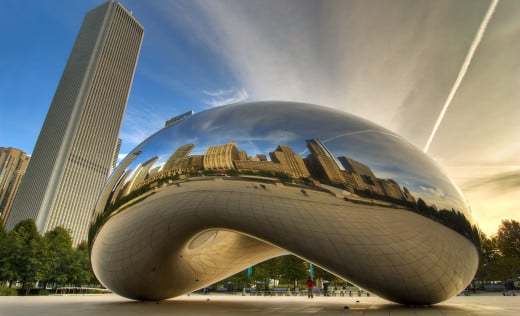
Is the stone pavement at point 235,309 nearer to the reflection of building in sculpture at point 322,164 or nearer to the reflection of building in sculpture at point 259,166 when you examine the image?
the reflection of building in sculpture at point 322,164

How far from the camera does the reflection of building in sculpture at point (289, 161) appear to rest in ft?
18.0

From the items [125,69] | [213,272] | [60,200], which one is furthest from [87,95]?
[213,272]

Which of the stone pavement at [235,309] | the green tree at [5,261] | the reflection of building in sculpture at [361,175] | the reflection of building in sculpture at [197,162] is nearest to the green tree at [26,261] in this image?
the green tree at [5,261]

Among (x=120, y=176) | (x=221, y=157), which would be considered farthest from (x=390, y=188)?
(x=120, y=176)

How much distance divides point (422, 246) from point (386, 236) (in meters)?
0.75

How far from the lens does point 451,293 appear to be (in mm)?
6797

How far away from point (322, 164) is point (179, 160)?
8.81 ft

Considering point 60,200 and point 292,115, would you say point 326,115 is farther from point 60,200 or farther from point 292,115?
point 60,200

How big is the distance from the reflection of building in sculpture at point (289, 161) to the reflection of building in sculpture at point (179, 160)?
163cm

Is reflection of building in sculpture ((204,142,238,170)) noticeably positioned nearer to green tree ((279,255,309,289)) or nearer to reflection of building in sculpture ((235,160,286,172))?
reflection of building in sculpture ((235,160,286,172))

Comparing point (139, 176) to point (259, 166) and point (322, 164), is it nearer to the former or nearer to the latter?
point (259, 166)

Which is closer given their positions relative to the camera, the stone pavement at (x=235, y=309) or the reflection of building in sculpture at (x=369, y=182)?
the reflection of building in sculpture at (x=369, y=182)

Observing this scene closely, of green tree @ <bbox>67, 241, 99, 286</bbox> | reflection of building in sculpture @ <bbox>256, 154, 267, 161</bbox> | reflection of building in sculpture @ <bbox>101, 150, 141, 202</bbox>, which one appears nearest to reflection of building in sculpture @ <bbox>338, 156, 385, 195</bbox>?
reflection of building in sculpture @ <bbox>256, 154, 267, 161</bbox>

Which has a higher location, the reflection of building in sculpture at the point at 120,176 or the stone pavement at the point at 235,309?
the reflection of building in sculpture at the point at 120,176
